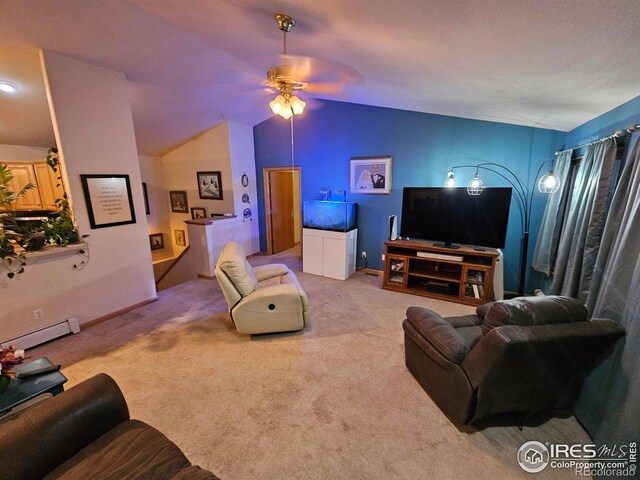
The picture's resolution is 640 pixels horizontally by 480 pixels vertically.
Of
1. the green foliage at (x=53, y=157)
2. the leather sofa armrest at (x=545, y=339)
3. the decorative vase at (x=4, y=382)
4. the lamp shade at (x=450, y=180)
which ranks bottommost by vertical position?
the decorative vase at (x=4, y=382)

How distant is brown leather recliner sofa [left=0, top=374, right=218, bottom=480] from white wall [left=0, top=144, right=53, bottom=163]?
4783 millimetres

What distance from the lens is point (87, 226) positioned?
2.85 meters

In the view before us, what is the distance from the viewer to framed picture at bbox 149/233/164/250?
5.80m

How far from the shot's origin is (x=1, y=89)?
8.92 ft

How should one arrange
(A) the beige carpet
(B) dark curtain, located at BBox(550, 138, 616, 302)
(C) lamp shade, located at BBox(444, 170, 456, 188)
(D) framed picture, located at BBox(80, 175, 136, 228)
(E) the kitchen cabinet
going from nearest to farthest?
(A) the beige carpet, (B) dark curtain, located at BBox(550, 138, 616, 302), (D) framed picture, located at BBox(80, 175, 136, 228), (C) lamp shade, located at BBox(444, 170, 456, 188), (E) the kitchen cabinet

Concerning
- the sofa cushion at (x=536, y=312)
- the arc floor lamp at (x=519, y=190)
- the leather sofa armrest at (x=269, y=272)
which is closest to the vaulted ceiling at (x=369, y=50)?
the arc floor lamp at (x=519, y=190)

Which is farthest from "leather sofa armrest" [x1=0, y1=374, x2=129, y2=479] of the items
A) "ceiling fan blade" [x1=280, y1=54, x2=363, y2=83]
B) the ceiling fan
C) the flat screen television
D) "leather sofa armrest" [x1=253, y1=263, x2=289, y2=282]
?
the flat screen television

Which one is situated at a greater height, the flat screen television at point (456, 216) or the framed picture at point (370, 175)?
the framed picture at point (370, 175)

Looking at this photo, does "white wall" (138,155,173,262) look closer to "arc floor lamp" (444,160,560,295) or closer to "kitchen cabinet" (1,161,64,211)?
"kitchen cabinet" (1,161,64,211)

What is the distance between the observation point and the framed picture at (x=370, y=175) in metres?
4.18

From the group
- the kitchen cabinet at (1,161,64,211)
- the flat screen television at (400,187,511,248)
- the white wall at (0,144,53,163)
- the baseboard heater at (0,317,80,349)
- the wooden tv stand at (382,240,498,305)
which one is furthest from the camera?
the kitchen cabinet at (1,161,64,211)

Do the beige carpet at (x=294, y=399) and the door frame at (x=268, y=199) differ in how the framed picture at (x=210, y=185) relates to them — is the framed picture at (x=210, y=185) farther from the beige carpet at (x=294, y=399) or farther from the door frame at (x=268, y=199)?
the beige carpet at (x=294, y=399)

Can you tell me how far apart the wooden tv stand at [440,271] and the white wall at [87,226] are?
3.43 metres

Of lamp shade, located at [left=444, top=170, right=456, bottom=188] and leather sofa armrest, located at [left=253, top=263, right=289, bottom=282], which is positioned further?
lamp shade, located at [left=444, top=170, right=456, bottom=188]
